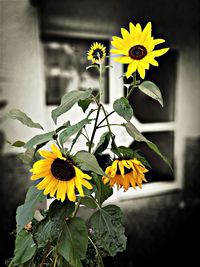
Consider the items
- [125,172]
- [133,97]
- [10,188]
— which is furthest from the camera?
[133,97]

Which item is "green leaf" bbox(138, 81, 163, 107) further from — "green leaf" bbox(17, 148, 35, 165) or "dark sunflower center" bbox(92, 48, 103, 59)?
"green leaf" bbox(17, 148, 35, 165)

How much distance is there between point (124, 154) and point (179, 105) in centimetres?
100

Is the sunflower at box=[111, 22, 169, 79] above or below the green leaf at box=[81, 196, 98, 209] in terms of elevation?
above

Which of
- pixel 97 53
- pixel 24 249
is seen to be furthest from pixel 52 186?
pixel 97 53

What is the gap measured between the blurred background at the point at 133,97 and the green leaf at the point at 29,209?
1.89 ft

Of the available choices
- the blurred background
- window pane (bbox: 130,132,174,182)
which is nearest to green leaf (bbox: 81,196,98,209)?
the blurred background

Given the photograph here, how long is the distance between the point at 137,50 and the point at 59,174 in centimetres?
35

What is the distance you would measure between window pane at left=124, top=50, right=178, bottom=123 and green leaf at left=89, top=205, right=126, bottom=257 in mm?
902

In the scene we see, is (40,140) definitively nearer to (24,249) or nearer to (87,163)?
(87,163)

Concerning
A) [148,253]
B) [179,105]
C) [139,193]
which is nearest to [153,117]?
[179,105]

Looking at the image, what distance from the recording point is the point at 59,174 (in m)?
0.74

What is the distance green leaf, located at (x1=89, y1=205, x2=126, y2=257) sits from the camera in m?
0.80

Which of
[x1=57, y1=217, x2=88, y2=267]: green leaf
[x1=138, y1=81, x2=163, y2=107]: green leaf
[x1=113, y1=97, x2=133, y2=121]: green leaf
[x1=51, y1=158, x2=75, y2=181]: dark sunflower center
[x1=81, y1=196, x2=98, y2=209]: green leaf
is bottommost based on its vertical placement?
[x1=57, y1=217, x2=88, y2=267]: green leaf

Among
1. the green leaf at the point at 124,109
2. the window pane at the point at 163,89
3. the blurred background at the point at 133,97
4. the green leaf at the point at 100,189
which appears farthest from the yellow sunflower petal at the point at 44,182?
the window pane at the point at 163,89
